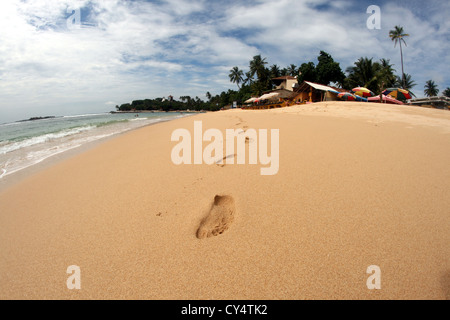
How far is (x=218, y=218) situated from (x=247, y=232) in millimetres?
346

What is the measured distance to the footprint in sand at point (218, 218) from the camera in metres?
1.73

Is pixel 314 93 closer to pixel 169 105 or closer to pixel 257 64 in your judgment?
pixel 257 64

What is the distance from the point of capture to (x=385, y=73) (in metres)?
27.2

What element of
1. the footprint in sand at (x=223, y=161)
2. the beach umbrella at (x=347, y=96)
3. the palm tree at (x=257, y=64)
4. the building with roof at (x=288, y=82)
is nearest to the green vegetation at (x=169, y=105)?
the palm tree at (x=257, y=64)

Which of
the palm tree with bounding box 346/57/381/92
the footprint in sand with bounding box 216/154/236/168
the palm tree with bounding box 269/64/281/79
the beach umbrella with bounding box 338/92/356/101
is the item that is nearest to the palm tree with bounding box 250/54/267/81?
the palm tree with bounding box 269/64/281/79

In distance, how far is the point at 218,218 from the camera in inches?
74.8

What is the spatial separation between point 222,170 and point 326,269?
1.88 meters

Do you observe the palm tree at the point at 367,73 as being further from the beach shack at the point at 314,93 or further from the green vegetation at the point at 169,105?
the green vegetation at the point at 169,105

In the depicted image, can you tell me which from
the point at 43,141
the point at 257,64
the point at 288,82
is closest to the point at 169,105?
the point at 257,64

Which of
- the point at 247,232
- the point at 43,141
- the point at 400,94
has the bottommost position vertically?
the point at 247,232

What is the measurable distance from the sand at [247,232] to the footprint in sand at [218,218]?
13mm

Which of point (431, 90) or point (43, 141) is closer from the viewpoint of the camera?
point (43, 141)
